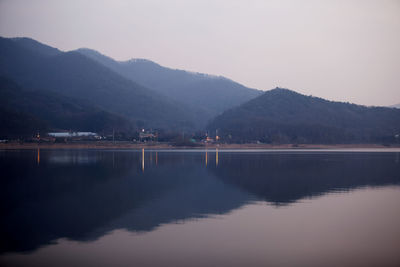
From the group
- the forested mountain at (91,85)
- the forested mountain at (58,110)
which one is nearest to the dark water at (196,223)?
the forested mountain at (58,110)

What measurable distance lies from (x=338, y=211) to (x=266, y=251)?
540 cm

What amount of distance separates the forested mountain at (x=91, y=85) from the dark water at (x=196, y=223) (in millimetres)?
125359

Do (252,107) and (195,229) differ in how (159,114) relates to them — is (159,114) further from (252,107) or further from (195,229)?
(195,229)

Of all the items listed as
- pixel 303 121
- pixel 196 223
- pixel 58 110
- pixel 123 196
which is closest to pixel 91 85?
pixel 58 110

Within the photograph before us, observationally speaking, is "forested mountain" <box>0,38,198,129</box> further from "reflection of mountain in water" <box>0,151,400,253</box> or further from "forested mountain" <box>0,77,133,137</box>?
"reflection of mountain in water" <box>0,151,400,253</box>

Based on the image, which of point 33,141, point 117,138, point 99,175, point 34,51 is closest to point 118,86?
point 34,51

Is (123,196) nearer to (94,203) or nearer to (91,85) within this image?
(94,203)

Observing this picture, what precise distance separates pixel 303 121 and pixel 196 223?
343ft

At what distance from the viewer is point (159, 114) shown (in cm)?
15600

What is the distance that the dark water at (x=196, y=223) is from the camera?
7.95 m

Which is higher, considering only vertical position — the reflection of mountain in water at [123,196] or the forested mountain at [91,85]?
the forested mountain at [91,85]

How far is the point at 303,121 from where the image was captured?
111m

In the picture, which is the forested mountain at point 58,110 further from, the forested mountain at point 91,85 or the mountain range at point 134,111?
the forested mountain at point 91,85

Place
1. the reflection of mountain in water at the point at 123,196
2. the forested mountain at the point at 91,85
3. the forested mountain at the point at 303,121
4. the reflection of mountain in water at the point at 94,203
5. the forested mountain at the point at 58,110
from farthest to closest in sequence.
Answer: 1. the forested mountain at the point at 91,85
2. the forested mountain at the point at 58,110
3. the forested mountain at the point at 303,121
4. the reflection of mountain in water at the point at 123,196
5. the reflection of mountain in water at the point at 94,203
